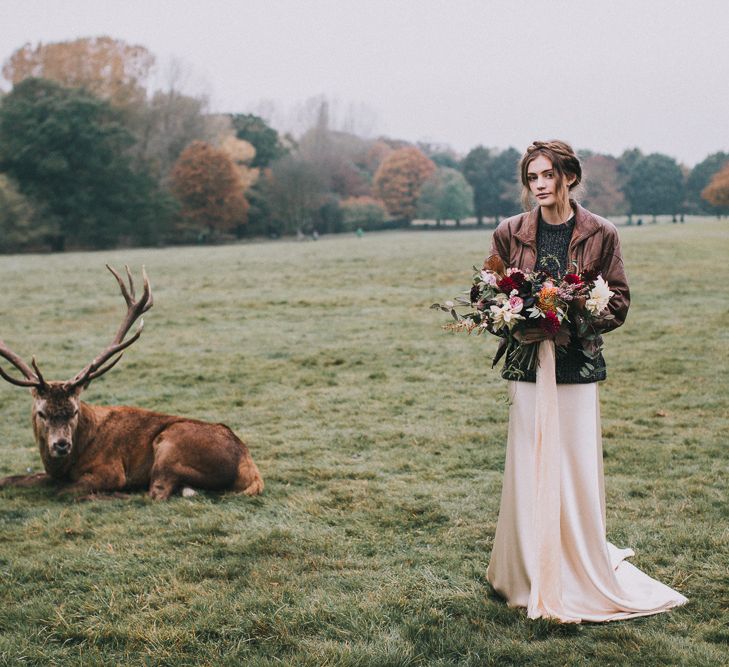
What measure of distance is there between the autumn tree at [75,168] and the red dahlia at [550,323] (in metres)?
57.8

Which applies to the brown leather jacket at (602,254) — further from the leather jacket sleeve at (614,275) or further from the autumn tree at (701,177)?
the autumn tree at (701,177)

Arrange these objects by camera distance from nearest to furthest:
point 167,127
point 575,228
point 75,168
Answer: point 575,228 → point 75,168 → point 167,127

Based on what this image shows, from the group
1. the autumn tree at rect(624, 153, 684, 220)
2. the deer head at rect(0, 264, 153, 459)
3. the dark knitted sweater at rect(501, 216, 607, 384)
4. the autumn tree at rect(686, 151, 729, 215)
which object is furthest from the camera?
the autumn tree at rect(686, 151, 729, 215)

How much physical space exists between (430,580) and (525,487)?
991mm

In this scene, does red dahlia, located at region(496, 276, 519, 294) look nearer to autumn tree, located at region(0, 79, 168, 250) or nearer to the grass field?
the grass field

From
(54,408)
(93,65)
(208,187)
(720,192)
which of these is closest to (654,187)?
(720,192)

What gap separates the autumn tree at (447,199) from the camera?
86.5 meters

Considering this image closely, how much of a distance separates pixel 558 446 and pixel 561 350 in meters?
0.57

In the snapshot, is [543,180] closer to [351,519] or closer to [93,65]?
[351,519]

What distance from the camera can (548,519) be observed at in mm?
4539

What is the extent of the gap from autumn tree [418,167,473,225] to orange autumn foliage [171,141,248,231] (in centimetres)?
2632

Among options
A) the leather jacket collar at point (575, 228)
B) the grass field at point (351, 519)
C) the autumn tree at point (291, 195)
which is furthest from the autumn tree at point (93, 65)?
the leather jacket collar at point (575, 228)

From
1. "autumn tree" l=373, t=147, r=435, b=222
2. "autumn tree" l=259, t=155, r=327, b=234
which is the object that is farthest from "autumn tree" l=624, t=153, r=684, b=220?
"autumn tree" l=259, t=155, r=327, b=234

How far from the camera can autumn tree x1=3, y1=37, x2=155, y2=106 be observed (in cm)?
7275
